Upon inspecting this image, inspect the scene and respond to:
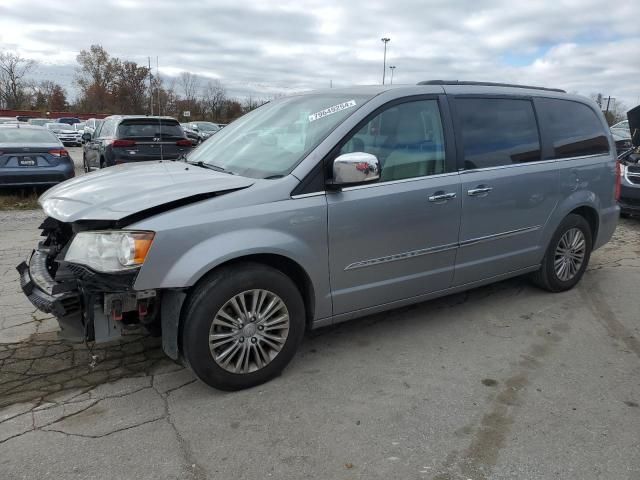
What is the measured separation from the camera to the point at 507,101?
4488 mm

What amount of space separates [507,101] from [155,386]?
11.7 ft

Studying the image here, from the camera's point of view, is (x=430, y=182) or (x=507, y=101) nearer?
(x=430, y=182)

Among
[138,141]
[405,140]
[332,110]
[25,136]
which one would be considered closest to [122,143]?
[138,141]

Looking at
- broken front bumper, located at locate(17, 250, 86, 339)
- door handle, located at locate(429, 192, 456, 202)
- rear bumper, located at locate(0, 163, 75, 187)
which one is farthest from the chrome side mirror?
rear bumper, located at locate(0, 163, 75, 187)

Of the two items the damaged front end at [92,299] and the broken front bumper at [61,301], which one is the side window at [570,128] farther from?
the broken front bumper at [61,301]

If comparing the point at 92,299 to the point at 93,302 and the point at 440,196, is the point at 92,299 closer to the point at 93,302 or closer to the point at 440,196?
the point at 93,302

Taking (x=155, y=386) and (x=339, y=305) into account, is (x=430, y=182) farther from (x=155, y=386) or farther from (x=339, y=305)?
(x=155, y=386)

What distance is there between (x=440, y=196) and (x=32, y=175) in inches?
331

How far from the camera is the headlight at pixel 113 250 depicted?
9.32 ft

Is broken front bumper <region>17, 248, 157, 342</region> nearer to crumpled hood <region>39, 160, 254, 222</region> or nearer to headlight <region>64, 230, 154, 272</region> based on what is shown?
headlight <region>64, 230, 154, 272</region>

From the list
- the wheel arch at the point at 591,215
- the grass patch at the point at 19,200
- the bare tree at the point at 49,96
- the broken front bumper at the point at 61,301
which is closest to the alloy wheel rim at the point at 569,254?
the wheel arch at the point at 591,215

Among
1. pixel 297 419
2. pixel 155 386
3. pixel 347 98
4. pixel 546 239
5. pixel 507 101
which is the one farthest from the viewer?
pixel 546 239

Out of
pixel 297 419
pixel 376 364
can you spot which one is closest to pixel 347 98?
pixel 376 364

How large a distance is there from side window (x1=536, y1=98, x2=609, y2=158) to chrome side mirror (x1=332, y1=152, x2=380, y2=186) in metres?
2.21
